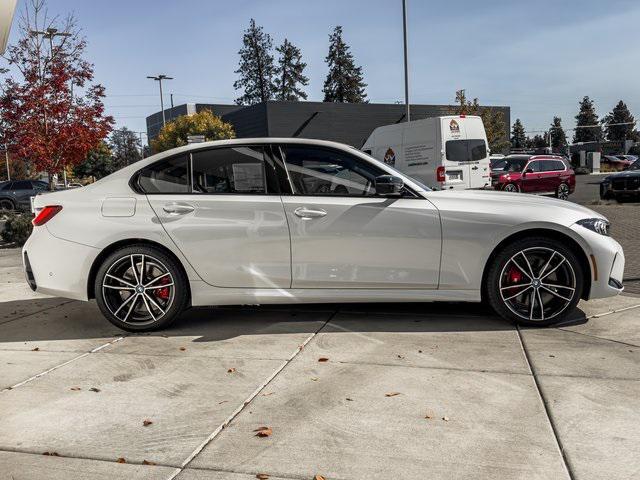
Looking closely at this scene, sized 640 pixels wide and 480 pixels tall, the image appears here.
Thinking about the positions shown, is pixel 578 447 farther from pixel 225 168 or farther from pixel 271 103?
pixel 271 103

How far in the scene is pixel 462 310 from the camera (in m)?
5.58

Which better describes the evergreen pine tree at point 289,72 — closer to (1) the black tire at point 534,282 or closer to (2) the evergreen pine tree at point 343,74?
(2) the evergreen pine tree at point 343,74

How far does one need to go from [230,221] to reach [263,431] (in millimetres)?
2184

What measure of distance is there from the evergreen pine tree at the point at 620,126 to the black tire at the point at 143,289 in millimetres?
117783

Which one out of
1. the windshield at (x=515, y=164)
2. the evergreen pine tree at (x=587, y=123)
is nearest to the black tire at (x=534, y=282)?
the windshield at (x=515, y=164)

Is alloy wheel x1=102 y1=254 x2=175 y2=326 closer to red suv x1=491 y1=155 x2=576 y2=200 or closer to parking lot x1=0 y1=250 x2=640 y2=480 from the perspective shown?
parking lot x1=0 y1=250 x2=640 y2=480

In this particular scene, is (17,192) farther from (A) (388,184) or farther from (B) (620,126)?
(B) (620,126)

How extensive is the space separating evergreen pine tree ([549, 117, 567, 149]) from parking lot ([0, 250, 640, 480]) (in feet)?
399

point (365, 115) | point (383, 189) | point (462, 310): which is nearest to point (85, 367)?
point (383, 189)

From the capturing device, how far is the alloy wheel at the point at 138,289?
4.98 m

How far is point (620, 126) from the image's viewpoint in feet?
361

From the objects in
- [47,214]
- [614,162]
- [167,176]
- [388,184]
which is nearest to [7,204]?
[47,214]

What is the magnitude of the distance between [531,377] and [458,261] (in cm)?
125

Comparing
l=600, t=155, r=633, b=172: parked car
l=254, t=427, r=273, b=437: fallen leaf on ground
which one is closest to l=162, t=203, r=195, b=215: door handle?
l=254, t=427, r=273, b=437: fallen leaf on ground
